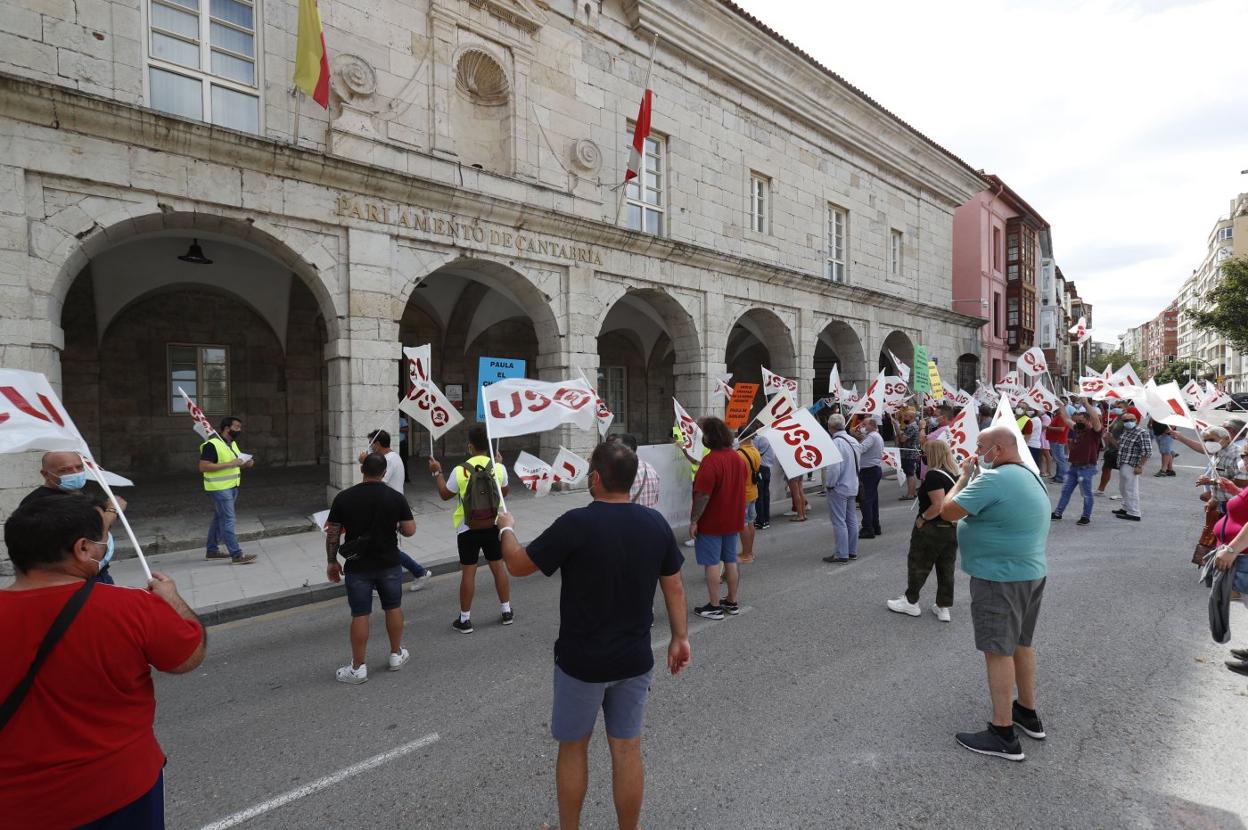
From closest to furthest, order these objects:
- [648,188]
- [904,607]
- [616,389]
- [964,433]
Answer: [904,607] → [964,433] → [648,188] → [616,389]

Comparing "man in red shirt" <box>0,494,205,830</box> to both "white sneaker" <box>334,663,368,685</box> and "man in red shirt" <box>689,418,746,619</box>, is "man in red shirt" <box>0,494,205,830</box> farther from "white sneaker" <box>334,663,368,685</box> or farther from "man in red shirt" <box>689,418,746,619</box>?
"man in red shirt" <box>689,418,746,619</box>

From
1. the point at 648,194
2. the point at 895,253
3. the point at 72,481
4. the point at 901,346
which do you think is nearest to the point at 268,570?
the point at 72,481

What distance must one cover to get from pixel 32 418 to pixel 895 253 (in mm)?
23530

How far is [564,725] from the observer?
2.53 m

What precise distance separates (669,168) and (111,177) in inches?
412

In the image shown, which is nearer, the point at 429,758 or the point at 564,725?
the point at 564,725

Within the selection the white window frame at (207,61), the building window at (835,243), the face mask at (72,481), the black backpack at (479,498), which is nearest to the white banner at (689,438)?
the black backpack at (479,498)

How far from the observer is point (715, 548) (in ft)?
17.9

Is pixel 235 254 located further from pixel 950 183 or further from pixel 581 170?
pixel 950 183

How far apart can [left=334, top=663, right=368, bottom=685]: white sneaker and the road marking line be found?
1.04 meters

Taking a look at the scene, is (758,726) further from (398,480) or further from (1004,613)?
(398,480)

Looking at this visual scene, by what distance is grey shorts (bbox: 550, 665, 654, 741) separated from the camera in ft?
8.29

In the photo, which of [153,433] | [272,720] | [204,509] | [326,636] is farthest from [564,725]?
[153,433]

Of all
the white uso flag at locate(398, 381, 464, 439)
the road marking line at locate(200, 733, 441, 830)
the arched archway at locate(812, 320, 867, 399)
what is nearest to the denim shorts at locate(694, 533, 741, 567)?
the road marking line at locate(200, 733, 441, 830)
